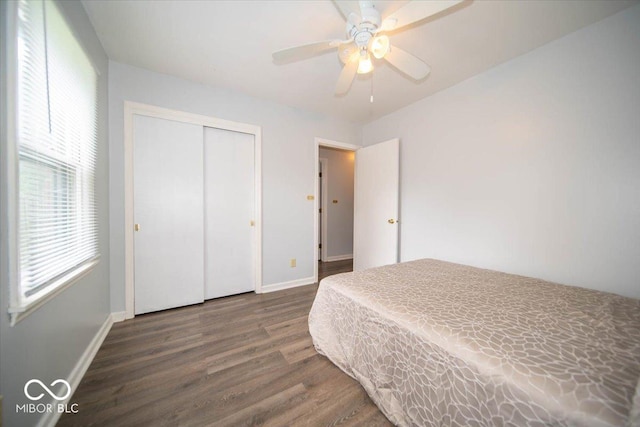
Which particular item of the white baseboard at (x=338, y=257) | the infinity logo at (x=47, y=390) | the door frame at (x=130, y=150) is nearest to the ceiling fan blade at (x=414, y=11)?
the door frame at (x=130, y=150)

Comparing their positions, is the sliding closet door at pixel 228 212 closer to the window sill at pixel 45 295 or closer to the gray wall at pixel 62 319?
the gray wall at pixel 62 319

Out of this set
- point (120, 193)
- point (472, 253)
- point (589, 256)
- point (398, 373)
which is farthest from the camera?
point (472, 253)

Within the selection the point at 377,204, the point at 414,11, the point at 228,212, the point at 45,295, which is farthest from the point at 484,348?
the point at 228,212

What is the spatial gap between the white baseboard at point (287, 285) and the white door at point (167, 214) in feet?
2.48

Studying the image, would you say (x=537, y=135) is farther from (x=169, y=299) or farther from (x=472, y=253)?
(x=169, y=299)

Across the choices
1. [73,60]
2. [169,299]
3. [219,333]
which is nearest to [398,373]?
[219,333]

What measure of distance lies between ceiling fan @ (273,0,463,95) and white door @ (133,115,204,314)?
5.05ft

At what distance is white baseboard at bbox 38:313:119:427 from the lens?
3.45ft

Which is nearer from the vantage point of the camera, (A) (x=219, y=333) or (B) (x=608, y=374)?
(B) (x=608, y=374)

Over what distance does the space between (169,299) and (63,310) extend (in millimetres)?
1157

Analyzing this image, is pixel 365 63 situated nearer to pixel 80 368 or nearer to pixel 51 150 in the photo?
pixel 51 150

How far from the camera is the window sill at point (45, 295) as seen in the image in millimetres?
857

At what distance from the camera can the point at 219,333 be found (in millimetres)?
1903

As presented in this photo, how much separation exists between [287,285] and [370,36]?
2732 millimetres
